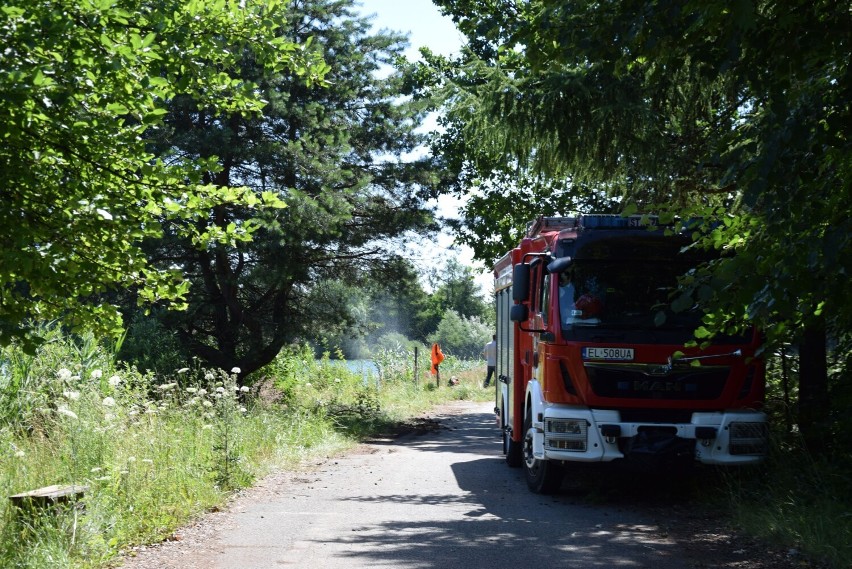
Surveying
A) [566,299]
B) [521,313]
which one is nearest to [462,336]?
[521,313]

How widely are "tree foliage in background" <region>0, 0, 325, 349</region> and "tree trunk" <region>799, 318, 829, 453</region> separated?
639cm

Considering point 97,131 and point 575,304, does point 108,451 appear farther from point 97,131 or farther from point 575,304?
point 575,304

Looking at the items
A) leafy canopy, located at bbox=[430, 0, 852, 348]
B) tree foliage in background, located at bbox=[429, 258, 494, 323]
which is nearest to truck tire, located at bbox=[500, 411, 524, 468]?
leafy canopy, located at bbox=[430, 0, 852, 348]

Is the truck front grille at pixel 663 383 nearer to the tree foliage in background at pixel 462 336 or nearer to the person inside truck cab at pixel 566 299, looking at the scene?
the person inside truck cab at pixel 566 299

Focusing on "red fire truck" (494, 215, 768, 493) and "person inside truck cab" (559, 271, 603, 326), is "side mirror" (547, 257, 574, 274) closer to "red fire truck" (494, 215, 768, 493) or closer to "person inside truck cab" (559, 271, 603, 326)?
"red fire truck" (494, 215, 768, 493)

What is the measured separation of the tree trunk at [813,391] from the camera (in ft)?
32.5

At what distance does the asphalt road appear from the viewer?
7262mm

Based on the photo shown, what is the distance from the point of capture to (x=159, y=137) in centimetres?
1797

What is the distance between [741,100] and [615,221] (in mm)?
2744

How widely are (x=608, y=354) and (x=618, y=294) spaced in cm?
71

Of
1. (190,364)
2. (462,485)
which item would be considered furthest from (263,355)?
(462,485)

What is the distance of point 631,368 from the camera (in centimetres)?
997

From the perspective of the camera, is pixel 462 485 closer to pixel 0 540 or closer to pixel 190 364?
pixel 0 540

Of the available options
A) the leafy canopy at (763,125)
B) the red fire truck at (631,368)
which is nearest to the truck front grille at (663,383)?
the red fire truck at (631,368)
